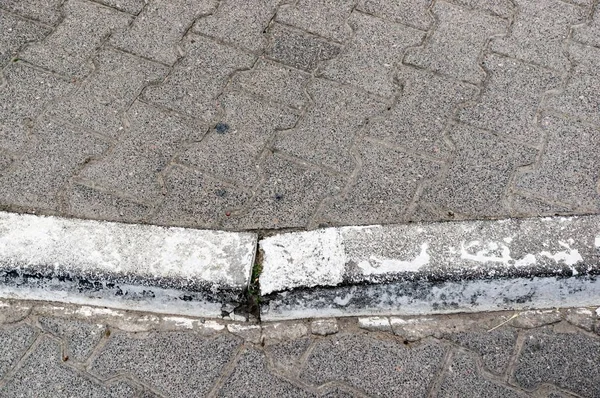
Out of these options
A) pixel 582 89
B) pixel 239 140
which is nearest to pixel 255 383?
pixel 239 140

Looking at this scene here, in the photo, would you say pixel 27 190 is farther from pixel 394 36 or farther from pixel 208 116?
pixel 394 36

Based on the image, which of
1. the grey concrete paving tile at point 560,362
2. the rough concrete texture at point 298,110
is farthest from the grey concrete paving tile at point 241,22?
the grey concrete paving tile at point 560,362

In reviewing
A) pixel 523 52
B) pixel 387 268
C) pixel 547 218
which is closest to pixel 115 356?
pixel 387 268

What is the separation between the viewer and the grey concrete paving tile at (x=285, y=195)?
8.57 feet

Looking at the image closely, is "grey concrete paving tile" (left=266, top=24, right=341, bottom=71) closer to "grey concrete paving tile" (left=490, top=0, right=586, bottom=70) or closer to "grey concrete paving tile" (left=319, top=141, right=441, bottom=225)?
"grey concrete paving tile" (left=319, top=141, right=441, bottom=225)

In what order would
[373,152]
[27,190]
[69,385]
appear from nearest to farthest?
[69,385], [27,190], [373,152]

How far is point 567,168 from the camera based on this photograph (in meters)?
2.81

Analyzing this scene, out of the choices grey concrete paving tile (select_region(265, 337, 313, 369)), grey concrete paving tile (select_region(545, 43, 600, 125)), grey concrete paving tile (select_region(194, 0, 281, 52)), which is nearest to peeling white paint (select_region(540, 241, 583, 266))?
grey concrete paving tile (select_region(545, 43, 600, 125))

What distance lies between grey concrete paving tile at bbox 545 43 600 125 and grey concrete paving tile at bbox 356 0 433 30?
67cm

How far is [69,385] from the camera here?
231cm

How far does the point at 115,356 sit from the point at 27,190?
2.40 ft

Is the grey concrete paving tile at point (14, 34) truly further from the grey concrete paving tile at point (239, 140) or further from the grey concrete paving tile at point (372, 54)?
Result: the grey concrete paving tile at point (372, 54)

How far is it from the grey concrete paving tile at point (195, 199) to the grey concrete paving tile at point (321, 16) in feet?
3.22

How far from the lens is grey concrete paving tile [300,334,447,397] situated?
234 centimetres
